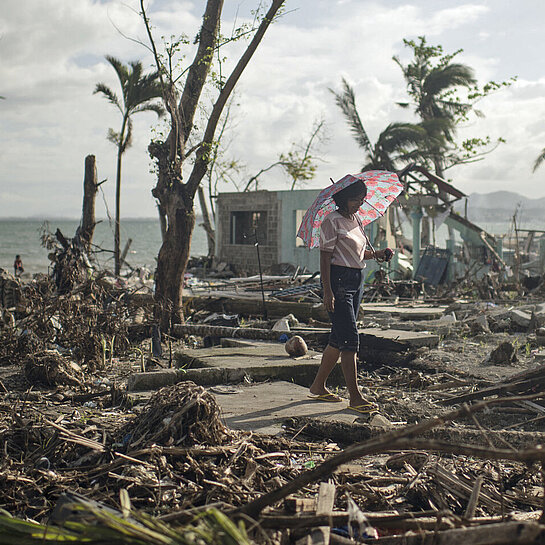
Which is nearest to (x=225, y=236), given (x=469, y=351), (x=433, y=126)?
(x=433, y=126)

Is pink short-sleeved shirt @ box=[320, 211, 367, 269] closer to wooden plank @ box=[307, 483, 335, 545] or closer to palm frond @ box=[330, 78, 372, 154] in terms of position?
wooden plank @ box=[307, 483, 335, 545]

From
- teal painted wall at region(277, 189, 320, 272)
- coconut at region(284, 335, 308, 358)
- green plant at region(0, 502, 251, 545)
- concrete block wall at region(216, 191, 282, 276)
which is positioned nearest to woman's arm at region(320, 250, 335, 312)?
coconut at region(284, 335, 308, 358)

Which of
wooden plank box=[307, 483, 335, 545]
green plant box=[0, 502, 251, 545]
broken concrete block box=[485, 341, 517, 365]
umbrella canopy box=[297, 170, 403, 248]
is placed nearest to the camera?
green plant box=[0, 502, 251, 545]

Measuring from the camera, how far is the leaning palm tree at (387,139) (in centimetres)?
2531

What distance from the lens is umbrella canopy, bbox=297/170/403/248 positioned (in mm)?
5926

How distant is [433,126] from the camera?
26.8 m

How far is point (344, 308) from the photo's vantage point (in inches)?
200

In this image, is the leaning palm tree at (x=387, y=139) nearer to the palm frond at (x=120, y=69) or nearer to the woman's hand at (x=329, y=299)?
the palm frond at (x=120, y=69)

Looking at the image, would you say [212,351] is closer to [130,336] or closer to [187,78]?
[130,336]

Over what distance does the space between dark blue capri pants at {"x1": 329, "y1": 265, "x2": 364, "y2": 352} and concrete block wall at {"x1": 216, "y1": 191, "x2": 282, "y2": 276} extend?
55.8 ft

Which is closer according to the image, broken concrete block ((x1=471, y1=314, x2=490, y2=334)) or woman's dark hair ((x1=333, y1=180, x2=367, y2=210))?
woman's dark hair ((x1=333, y1=180, x2=367, y2=210))

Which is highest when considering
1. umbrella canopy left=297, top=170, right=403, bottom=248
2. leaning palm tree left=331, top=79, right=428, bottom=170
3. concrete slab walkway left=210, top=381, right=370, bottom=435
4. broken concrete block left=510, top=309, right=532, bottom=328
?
leaning palm tree left=331, top=79, right=428, bottom=170

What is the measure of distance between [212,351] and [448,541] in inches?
212

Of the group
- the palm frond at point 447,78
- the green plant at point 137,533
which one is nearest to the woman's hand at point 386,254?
the green plant at point 137,533
